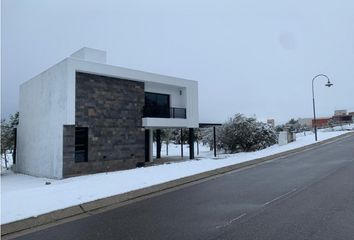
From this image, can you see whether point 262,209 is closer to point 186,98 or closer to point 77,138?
point 77,138

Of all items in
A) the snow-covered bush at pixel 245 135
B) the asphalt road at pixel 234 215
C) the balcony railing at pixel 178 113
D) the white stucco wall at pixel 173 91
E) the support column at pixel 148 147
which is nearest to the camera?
the asphalt road at pixel 234 215

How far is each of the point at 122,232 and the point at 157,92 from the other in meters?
21.3

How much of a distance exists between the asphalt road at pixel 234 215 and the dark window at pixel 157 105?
15049 mm

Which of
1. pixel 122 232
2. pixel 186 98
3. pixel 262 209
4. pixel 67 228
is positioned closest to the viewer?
pixel 122 232

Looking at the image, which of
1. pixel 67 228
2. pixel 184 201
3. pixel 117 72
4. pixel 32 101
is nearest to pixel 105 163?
pixel 117 72

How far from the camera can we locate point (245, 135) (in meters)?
33.0

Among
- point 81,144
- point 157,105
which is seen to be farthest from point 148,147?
point 81,144

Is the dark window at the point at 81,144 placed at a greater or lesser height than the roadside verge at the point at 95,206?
greater

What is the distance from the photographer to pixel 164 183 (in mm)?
12352

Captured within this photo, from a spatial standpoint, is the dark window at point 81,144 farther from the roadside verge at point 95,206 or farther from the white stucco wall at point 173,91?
the roadside verge at point 95,206

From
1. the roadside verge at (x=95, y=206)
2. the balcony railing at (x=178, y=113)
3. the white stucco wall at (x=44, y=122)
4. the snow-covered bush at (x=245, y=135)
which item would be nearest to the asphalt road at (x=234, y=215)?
the roadside verge at (x=95, y=206)

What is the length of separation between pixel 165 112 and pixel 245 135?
8696mm

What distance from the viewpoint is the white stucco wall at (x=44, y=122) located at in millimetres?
21484

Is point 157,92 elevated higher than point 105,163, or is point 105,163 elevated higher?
point 157,92
